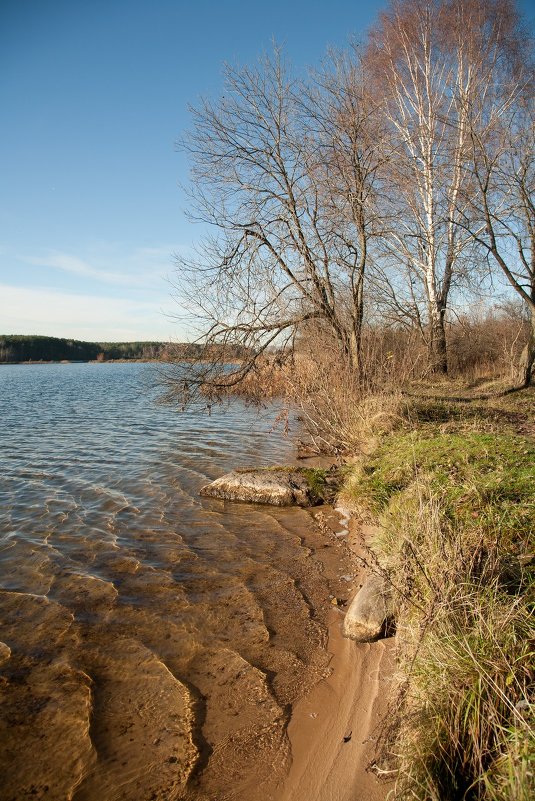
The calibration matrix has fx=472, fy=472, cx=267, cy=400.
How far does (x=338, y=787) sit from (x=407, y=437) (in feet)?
18.9

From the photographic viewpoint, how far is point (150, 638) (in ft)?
13.8

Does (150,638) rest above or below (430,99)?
below

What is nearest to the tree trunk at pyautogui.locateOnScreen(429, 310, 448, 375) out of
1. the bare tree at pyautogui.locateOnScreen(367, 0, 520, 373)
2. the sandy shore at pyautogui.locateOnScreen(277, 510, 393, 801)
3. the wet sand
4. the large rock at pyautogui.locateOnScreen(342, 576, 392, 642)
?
the bare tree at pyautogui.locateOnScreen(367, 0, 520, 373)

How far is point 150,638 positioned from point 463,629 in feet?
8.83

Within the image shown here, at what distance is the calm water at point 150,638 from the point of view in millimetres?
2932

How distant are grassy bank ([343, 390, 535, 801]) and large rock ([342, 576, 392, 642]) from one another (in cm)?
14

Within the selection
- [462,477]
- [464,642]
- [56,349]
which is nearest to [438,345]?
[462,477]

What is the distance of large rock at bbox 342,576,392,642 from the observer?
402cm

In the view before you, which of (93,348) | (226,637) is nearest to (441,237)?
(226,637)

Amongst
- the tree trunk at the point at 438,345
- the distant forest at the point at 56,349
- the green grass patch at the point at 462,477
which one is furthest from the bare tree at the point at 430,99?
the distant forest at the point at 56,349

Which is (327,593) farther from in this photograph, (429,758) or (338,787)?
(429,758)

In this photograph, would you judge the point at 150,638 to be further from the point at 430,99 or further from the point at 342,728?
the point at 430,99

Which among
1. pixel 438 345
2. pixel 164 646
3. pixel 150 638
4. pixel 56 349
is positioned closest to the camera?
pixel 164 646

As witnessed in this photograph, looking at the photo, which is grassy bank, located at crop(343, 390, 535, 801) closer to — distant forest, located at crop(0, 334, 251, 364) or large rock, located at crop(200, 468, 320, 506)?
large rock, located at crop(200, 468, 320, 506)
